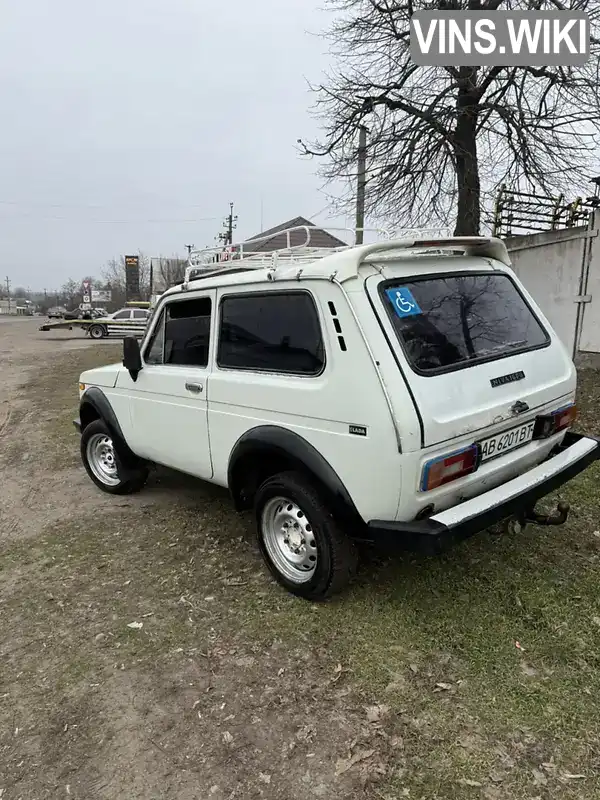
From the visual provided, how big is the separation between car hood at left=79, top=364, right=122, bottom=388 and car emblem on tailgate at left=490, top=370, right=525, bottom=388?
3.11 m

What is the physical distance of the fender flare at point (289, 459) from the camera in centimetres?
286

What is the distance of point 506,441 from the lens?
3068 millimetres

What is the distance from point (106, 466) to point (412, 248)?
367cm

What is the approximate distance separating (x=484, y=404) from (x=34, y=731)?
2630 millimetres

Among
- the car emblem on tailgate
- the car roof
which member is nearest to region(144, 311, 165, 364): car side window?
the car roof

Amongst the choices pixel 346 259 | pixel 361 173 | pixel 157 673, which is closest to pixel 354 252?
pixel 346 259

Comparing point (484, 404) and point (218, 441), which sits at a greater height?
point (484, 404)

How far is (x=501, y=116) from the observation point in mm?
10477

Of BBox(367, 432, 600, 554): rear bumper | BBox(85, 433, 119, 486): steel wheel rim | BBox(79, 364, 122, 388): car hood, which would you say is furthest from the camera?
BBox(85, 433, 119, 486): steel wheel rim

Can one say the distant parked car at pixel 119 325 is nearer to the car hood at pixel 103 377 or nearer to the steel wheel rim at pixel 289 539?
the car hood at pixel 103 377

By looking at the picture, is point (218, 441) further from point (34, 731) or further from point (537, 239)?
point (537, 239)

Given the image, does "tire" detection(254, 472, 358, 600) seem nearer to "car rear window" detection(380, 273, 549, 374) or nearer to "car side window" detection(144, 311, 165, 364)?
"car rear window" detection(380, 273, 549, 374)

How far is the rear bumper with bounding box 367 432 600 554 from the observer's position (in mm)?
2580

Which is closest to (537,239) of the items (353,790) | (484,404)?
(484,404)
